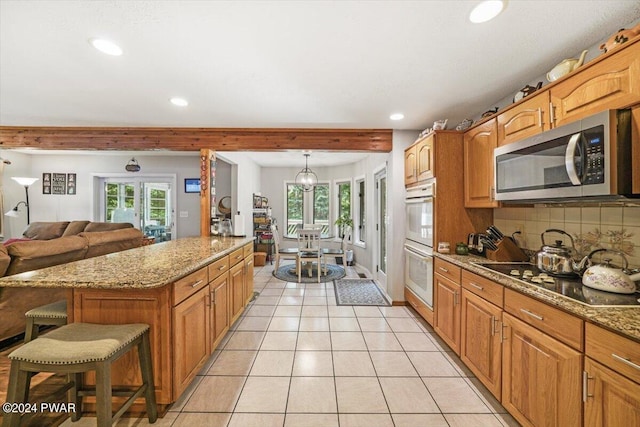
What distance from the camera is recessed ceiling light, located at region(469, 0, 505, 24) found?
142cm

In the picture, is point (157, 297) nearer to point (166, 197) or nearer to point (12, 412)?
point (12, 412)

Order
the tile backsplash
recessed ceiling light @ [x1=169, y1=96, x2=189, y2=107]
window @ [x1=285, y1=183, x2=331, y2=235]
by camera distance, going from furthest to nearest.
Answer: window @ [x1=285, y1=183, x2=331, y2=235], recessed ceiling light @ [x1=169, y1=96, x2=189, y2=107], the tile backsplash

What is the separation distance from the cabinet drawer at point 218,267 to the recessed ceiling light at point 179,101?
166cm

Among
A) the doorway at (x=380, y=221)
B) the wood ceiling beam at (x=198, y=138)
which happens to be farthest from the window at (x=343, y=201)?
the wood ceiling beam at (x=198, y=138)

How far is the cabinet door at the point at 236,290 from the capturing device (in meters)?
2.79

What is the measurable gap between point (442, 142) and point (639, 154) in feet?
5.18

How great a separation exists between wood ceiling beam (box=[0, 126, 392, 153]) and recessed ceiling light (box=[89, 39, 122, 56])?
180 cm

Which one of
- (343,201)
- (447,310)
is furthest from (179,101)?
(343,201)

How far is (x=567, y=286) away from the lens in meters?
1.49

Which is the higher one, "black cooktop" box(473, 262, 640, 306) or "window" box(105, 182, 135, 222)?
"window" box(105, 182, 135, 222)

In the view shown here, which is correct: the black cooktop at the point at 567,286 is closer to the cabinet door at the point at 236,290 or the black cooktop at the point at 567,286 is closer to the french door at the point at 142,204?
the cabinet door at the point at 236,290

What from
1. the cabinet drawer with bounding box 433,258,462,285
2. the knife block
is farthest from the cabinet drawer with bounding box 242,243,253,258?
the knife block

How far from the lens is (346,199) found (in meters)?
6.73

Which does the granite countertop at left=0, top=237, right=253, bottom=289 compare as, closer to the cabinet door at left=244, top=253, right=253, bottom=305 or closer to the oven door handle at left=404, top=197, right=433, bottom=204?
the cabinet door at left=244, top=253, right=253, bottom=305
